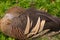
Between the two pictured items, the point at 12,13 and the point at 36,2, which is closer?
the point at 12,13

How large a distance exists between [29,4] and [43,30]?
126cm

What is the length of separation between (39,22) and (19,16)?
14.5 inches

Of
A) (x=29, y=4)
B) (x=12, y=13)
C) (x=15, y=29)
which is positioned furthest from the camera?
(x=29, y=4)

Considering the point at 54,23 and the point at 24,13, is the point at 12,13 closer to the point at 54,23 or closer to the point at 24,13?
the point at 24,13

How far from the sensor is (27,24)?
181 inches

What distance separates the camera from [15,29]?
4586 millimetres

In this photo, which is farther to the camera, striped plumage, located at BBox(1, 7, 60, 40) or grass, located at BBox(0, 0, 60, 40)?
grass, located at BBox(0, 0, 60, 40)

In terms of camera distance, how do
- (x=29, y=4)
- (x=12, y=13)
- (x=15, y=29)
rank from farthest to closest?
(x=29, y=4), (x=12, y=13), (x=15, y=29)

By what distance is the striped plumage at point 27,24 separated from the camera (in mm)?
4598

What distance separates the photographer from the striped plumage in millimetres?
4598

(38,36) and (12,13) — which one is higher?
(12,13)

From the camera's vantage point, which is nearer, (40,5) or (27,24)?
(27,24)

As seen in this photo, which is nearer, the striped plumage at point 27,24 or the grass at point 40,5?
the striped plumage at point 27,24

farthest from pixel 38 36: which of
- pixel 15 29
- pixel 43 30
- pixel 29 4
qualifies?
pixel 29 4
